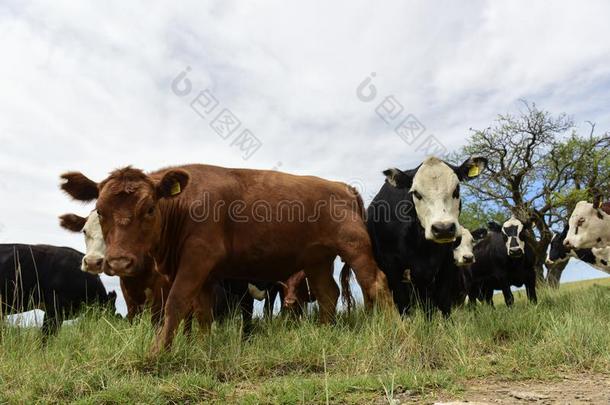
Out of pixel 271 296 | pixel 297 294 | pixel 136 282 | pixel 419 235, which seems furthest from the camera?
pixel 271 296

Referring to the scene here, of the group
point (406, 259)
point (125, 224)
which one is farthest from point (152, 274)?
point (406, 259)

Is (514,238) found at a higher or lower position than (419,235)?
higher

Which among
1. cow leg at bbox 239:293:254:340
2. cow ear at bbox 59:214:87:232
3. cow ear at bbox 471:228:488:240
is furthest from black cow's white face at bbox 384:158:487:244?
cow ear at bbox 471:228:488:240

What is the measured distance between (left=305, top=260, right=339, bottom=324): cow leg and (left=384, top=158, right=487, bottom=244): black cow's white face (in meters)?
1.43

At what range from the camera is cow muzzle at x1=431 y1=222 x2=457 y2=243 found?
5613mm

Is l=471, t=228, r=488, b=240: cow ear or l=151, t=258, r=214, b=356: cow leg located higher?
l=471, t=228, r=488, b=240: cow ear

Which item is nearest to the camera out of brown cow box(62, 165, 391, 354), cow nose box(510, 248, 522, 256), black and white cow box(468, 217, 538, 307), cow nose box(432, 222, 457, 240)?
brown cow box(62, 165, 391, 354)

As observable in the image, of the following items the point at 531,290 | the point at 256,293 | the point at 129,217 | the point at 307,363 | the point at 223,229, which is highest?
the point at 129,217

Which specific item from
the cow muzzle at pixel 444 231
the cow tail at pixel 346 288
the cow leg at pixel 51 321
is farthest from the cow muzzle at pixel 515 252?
the cow leg at pixel 51 321

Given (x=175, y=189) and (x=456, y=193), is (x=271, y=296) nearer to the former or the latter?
(x=456, y=193)

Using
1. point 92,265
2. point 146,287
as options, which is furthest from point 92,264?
point 146,287

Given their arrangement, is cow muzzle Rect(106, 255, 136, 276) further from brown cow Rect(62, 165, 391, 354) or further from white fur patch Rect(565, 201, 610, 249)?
white fur patch Rect(565, 201, 610, 249)

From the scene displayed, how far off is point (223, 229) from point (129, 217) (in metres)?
1.06

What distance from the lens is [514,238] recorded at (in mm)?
12266
